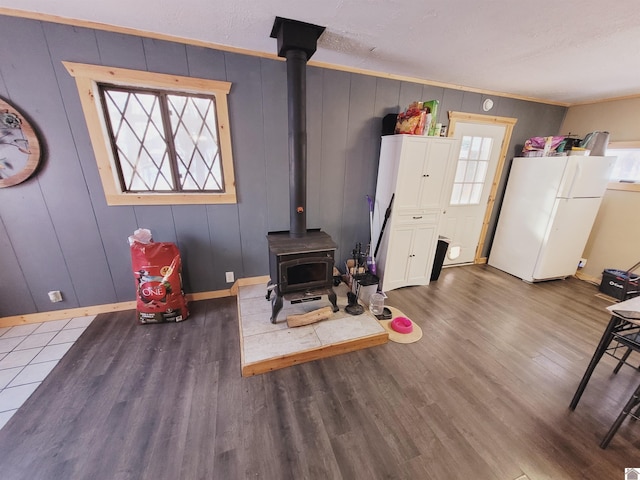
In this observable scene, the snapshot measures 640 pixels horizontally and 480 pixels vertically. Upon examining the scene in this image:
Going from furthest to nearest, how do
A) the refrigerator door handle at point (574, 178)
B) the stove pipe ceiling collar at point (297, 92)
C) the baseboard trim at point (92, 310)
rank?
1. the refrigerator door handle at point (574, 178)
2. the baseboard trim at point (92, 310)
3. the stove pipe ceiling collar at point (297, 92)

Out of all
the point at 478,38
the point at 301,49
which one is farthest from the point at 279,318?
the point at 478,38

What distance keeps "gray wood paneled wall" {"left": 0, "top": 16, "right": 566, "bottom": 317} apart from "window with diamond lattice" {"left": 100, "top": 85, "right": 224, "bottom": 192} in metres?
0.19

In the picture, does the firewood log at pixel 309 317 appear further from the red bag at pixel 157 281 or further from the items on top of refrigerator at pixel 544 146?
the items on top of refrigerator at pixel 544 146

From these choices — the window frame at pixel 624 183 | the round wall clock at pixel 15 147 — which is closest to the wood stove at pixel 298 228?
the round wall clock at pixel 15 147

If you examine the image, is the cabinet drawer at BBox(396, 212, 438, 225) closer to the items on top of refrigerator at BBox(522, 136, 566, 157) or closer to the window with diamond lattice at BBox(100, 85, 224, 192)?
the items on top of refrigerator at BBox(522, 136, 566, 157)

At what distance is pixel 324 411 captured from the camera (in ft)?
4.69

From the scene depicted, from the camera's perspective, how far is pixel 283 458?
1.19m

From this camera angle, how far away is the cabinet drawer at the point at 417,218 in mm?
2613

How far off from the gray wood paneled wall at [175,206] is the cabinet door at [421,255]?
2.01ft

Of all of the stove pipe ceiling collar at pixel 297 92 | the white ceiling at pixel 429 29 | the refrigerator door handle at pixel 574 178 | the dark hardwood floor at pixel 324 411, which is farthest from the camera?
the refrigerator door handle at pixel 574 178

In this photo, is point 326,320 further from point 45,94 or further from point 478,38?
point 45,94

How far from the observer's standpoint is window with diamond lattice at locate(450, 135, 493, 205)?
317 centimetres

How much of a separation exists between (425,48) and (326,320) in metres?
2.43

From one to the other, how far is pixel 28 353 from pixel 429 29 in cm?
375
